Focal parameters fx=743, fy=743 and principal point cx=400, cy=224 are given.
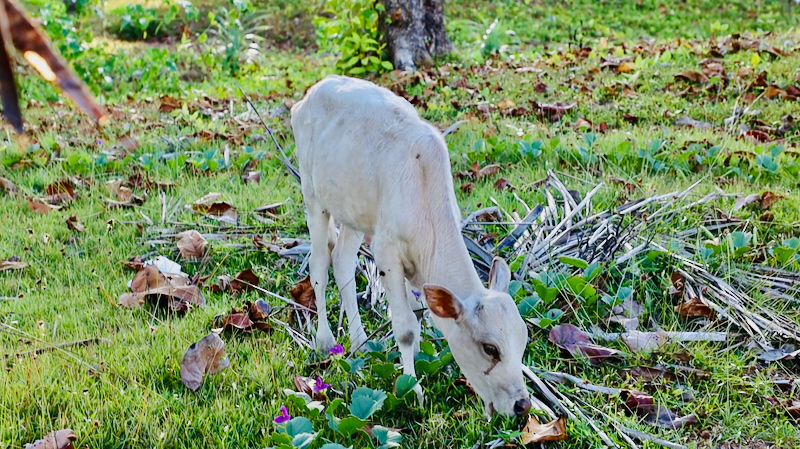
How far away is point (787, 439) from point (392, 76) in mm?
6770

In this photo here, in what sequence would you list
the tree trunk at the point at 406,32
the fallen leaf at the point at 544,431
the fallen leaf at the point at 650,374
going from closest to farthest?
1. the fallen leaf at the point at 544,431
2. the fallen leaf at the point at 650,374
3. the tree trunk at the point at 406,32

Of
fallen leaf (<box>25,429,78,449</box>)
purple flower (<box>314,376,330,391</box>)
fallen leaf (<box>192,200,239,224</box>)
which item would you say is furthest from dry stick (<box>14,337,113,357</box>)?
fallen leaf (<box>192,200,239,224</box>)

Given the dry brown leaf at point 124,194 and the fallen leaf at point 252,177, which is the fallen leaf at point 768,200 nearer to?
the fallen leaf at point 252,177

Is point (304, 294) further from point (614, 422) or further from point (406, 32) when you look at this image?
point (406, 32)

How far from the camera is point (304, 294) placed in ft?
14.4

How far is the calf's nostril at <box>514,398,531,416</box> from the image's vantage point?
3.08 metres

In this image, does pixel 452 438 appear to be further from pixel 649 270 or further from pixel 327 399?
pixel 649 270

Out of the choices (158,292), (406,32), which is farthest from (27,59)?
(406,32)

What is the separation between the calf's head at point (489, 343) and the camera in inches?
122

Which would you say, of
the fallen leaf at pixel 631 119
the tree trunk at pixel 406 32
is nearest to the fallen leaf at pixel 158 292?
the fallen leaf at pixel 631 119

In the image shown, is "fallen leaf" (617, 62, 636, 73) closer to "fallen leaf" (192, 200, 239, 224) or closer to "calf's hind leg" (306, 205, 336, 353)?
"fallen leaf" (192, 200, 239, 224)

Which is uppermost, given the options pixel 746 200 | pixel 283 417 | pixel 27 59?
pixel 27 59

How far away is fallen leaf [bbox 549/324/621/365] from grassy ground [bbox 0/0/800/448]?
0.06 meters

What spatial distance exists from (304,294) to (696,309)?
2.19 m
